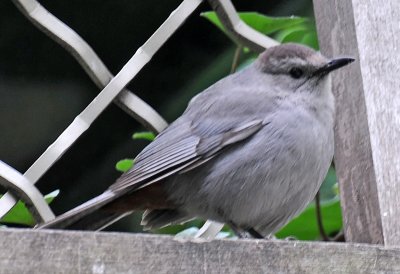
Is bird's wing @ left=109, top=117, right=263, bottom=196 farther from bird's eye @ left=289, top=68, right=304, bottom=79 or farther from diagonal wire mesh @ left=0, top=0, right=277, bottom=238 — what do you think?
bird's eye @ left=289, top=68, right=304, bottom=79

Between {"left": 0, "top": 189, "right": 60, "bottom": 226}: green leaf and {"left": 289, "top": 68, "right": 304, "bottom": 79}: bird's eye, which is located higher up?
{"left": 0, "top": 189, "right": 60, "bottom": 226}: green leaf

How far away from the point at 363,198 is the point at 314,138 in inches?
9.5

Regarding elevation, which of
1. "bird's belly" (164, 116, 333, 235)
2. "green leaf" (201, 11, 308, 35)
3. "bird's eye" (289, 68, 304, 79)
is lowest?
"bird's belly" (164, 116, 333, 235)

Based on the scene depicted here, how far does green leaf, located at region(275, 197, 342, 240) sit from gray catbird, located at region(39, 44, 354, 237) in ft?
1.29

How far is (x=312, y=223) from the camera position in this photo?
9.84 ft

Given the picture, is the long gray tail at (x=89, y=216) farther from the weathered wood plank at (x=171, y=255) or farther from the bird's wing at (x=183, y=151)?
the weathered wood plank at (x=171, y=255)

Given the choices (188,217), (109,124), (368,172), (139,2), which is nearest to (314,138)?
(368,172)

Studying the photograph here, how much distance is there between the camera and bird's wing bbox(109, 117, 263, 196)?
2.44 metres

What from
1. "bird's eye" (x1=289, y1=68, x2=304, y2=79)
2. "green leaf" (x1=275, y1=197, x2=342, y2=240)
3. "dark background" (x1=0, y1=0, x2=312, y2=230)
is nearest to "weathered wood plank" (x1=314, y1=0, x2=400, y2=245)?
"bird's eye" (x1=289, y1=68, x2=304, y2=79)

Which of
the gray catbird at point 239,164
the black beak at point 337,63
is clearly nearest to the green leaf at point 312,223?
the gray catbird at point 239,164

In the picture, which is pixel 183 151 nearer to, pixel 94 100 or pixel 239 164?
pixel 239 164

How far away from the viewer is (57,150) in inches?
92.4

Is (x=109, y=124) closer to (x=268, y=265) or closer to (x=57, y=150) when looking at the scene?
(x=57, y=150)

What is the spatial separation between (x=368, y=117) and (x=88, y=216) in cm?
76
